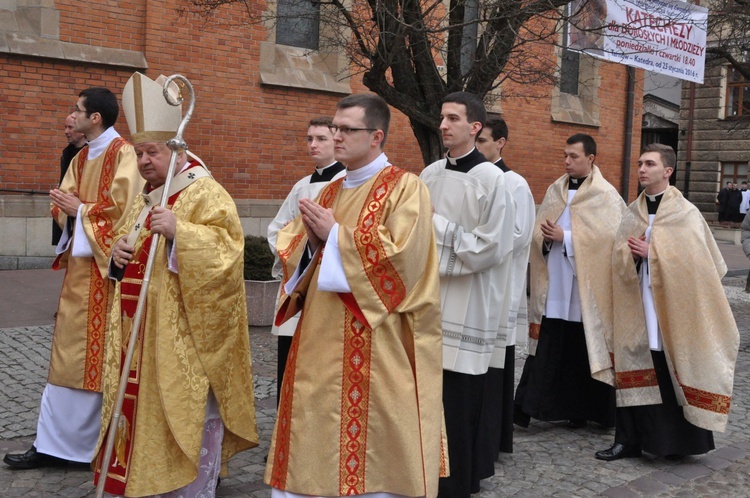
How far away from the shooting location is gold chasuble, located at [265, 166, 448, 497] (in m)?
3.67

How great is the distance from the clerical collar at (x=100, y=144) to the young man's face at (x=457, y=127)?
1.91 meters

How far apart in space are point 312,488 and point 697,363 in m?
3.02

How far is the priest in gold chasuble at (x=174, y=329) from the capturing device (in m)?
4.01

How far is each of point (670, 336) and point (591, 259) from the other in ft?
2.57

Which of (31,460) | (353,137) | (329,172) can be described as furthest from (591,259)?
(31,460)

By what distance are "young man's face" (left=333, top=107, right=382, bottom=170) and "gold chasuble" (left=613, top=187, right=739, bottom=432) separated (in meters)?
2.65

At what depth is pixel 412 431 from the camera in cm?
373

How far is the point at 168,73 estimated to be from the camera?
12.1m

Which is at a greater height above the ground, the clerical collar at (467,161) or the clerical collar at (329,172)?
the clerical collar at (467,161)

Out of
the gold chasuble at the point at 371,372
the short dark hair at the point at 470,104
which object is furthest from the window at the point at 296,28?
the gold chasuble at the point at 371,372

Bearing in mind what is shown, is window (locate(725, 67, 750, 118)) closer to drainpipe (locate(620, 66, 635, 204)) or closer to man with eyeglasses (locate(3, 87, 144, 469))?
drainpipe (locate(620, 66, 635, 204))

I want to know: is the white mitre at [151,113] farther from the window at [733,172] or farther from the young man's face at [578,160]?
the window at [733,172]

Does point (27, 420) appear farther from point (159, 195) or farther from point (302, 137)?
point (302, 137)

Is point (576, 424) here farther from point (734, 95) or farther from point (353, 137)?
point (734, 95)
